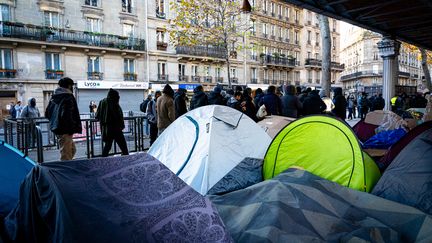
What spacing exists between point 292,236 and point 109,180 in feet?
4.62

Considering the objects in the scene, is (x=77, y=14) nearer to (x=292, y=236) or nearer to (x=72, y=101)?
(x=72, y=101)

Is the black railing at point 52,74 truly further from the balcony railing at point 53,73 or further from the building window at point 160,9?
the building window at point 160,9

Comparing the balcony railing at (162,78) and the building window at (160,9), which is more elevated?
the building window at (160,9)

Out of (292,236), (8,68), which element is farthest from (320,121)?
(8,68)

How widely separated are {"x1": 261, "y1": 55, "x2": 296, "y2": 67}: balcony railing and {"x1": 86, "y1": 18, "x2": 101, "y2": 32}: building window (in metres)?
20.9

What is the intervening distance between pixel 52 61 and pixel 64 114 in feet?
78.2

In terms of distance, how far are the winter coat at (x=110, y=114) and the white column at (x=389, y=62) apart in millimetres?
9355

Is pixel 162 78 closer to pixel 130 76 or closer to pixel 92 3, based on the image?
pixel 130 76

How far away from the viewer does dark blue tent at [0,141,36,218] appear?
3.47 meters

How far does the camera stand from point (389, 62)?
11828 mm

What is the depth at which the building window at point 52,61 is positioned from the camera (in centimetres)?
2653

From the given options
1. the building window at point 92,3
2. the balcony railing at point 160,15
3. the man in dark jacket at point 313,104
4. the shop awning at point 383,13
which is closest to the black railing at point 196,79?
the balcony railing at point 160,15

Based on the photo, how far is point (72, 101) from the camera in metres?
6.13

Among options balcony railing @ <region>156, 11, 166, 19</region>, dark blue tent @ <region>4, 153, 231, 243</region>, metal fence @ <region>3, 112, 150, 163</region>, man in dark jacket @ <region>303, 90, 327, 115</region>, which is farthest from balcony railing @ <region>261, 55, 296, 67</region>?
dark blue tent @ <region>4, 153, 231, 243</region>
